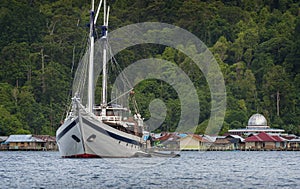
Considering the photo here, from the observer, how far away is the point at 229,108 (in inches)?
6742

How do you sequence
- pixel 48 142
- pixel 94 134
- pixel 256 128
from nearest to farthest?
1. pixel 94 134
2. pixel 48 142
3. pixel 256 128

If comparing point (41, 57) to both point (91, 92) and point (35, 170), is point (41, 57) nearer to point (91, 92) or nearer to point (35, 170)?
point (91, 92)

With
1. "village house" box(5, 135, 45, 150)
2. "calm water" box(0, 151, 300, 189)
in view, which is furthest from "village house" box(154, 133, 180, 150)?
"calm water" box(0, 151, 300, 189)

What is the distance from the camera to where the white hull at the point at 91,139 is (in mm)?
84188

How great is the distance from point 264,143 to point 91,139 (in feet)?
228

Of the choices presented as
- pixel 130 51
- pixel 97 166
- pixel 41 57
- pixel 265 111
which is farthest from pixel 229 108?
pixel 97 166

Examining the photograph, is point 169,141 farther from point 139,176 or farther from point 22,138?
point 139,176

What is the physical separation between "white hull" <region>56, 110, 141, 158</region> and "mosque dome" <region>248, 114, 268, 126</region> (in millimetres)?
75162

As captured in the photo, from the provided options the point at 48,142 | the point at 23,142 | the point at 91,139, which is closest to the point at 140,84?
the point at 48,142

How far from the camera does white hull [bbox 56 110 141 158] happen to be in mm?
84188

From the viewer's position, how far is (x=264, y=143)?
149 metres

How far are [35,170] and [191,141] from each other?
245 ft

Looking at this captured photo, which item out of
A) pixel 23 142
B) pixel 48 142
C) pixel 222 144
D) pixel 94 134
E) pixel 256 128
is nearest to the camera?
pixel 94 134

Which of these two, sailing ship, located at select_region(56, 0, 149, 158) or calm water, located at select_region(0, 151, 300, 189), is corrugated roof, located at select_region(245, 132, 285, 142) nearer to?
sailing ship, located at select_region(56, 0, 149, 158)
